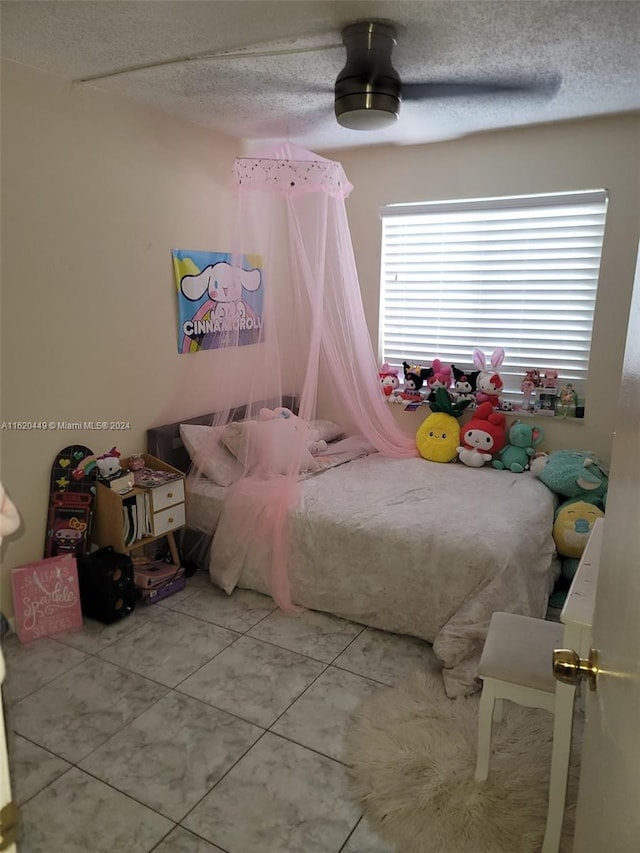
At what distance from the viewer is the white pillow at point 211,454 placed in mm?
3402

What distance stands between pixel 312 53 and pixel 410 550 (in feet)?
7.09

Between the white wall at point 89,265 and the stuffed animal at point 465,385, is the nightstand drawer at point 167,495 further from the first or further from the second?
the stuffed animal at point 465,385

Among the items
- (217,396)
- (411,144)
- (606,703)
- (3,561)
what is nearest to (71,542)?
Result: (3,561)

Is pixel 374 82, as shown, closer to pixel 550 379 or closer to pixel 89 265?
pixel 89 265

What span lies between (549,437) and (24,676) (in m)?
3.16

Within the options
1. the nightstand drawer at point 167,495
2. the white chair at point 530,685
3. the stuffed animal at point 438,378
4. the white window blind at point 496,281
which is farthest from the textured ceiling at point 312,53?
the white chair at point 530,685

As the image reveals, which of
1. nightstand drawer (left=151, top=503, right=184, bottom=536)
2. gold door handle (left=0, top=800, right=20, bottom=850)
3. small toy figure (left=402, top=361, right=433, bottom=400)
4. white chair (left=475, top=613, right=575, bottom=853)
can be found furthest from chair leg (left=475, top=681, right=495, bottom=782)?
small toy figure (left=402, top=361, right=433, bottom=400)

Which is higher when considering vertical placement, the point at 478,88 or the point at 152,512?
the point at 478,88

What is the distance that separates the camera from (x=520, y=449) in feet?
12.2

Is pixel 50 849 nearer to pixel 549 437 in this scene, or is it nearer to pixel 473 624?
pixel 473 624

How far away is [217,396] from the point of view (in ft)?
11.8

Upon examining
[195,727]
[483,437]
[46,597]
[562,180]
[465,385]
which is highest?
[562,180]

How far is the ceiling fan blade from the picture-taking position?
8.89 feet

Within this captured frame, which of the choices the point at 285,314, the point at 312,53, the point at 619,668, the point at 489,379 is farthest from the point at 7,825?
the point at 489,379
